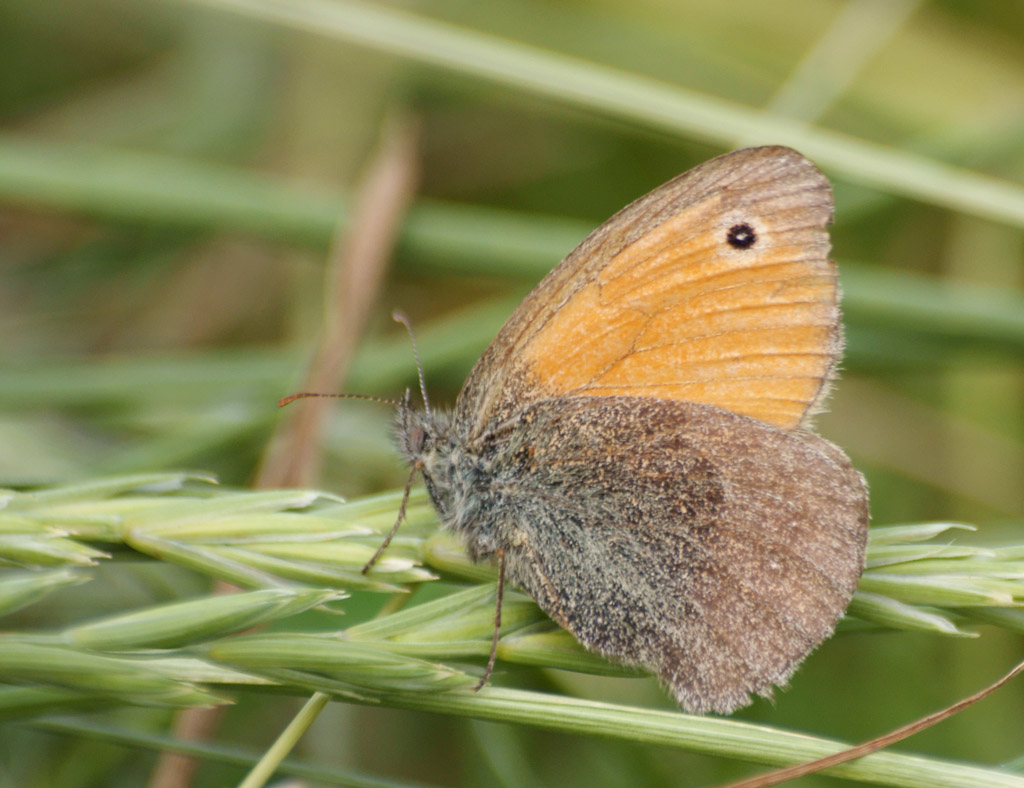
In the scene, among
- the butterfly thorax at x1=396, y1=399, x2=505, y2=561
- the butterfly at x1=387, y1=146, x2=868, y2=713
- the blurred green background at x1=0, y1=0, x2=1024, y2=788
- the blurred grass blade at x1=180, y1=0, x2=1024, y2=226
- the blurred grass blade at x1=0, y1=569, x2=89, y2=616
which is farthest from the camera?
the blurred green background at x1=0, y1=0, x2=1024, y2=788

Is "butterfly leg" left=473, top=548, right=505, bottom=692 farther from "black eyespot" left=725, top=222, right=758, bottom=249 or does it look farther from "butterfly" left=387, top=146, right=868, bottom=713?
"black eyespot" left=725, top=222, right=758, bottom=249

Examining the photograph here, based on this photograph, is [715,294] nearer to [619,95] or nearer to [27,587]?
[619,95]

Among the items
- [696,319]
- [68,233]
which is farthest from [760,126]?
[68,233]

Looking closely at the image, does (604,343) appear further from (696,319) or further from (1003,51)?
(1003,51)

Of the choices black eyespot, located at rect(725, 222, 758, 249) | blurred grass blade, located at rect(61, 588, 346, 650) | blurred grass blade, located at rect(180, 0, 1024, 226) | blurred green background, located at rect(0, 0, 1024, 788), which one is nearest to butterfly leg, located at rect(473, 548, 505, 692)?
blurred grass blade, located at rect(61, 588, 346, 650)

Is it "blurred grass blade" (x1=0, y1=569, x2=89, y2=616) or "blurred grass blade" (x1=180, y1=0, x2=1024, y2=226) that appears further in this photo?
"blurred grass blade" (x1=180, y1=0, x2=1024, y2=226)

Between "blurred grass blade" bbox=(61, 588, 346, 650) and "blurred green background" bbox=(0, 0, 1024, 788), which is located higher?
"blurred green background" bbox=(0, 0, 1024, 788)

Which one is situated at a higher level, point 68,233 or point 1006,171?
point 1006,171
